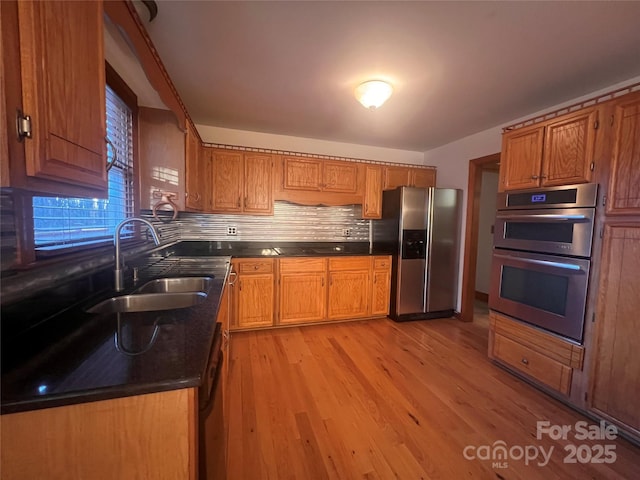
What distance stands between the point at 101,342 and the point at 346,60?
2055mm

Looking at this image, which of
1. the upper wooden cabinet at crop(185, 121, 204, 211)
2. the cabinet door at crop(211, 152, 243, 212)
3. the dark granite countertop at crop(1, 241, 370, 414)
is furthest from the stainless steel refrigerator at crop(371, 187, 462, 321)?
the dark granite countertop at crop(1, 241, 370, 414)

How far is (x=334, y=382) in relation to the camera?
6.64ft

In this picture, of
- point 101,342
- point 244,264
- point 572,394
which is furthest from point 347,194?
point 101,342

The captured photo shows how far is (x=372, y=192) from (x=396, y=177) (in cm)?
43

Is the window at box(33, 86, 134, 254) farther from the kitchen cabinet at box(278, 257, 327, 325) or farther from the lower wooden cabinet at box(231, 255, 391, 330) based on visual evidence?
the kitchen cabinet at box(278, 257, 327, 325)

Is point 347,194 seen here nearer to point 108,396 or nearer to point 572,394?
point 572,394

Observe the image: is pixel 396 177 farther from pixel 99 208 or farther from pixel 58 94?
pixel 58 94

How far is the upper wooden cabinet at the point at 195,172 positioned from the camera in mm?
2223

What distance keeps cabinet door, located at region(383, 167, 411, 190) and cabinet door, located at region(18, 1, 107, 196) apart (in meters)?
3.15

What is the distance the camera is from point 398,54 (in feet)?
5.69

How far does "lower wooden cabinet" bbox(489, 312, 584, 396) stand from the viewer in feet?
5.89

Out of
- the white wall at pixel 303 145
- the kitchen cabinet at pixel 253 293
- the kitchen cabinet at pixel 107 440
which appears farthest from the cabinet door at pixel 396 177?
the kitchen cabinet at pixel 107 440

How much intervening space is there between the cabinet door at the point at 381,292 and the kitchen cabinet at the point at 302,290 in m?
0.66

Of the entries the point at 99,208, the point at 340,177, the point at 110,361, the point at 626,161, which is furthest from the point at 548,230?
the point at 99,208
